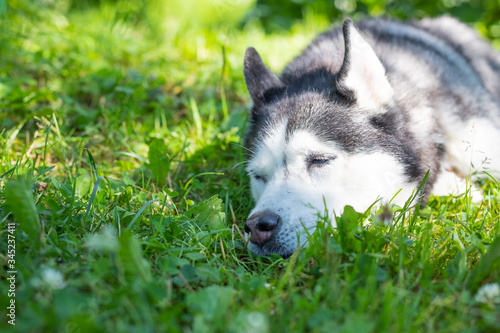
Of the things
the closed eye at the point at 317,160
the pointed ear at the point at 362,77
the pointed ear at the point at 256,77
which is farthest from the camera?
the pointed ear at the point at 256,77

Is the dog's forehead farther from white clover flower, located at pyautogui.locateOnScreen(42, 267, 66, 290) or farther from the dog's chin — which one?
white clover flower, located at pyautogui.locateOnScreen(42, 267, 66, 290)

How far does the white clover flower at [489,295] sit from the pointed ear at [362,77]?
53.0 inches

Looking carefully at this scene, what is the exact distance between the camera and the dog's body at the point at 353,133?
7.79 feet

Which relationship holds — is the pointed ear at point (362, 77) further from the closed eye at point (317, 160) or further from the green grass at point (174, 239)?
the green grass at point (174, 239)

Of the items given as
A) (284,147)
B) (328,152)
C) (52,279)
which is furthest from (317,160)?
(52,279)

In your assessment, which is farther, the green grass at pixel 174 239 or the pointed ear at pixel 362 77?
the pointed ear at pixel 362 77

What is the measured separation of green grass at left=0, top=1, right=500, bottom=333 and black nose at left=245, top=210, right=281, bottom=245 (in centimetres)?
13

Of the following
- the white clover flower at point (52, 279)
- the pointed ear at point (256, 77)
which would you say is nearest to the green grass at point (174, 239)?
the white clover flower at point (52, 279)

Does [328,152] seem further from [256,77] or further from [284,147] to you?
[256,77]

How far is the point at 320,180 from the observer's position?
8.04ft

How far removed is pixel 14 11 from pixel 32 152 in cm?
286

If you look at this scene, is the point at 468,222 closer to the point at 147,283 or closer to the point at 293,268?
→ the point at 293,268

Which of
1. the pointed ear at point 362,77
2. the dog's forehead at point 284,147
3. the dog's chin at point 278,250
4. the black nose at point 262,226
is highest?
the pointed ear at point 362,77

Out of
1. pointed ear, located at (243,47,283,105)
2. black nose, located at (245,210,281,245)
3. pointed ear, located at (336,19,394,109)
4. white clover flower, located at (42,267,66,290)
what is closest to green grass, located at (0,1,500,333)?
white clover flower, located at (42,267,66,290)
